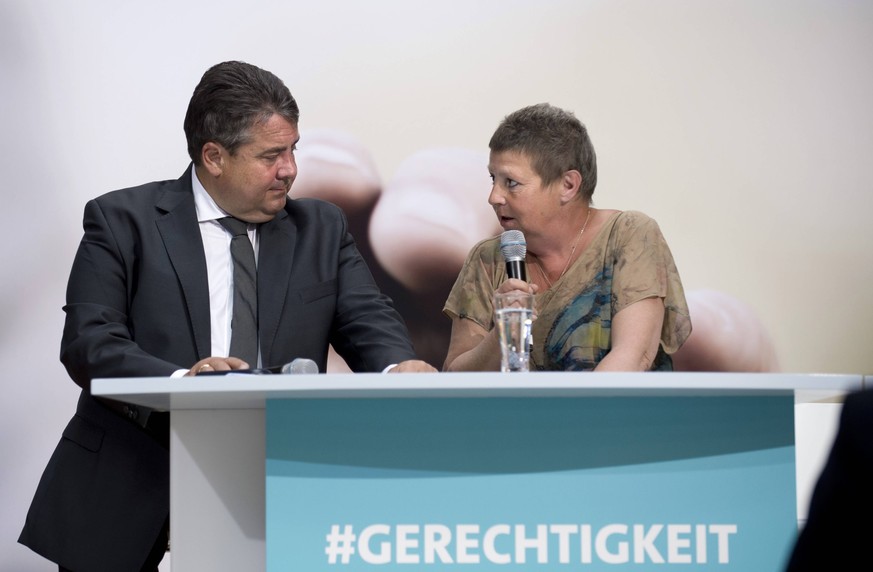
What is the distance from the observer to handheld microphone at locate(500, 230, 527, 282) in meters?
2.22

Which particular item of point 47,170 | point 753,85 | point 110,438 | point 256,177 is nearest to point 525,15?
point 753,85

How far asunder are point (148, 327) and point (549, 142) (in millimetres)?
1069

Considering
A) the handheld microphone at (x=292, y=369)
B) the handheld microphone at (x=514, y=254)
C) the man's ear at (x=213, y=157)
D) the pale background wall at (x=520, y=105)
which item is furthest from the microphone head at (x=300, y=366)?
the pale background wall at (x=520, y=105)

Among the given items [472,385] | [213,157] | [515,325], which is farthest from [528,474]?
[213,157]

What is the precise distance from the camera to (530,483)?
174 centimetres

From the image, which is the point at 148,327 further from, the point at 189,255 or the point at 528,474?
the point at 528,474

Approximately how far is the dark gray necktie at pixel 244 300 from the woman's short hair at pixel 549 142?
2.21ft

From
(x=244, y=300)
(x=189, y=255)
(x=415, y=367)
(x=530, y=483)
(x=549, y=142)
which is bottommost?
(x=530, y=483)

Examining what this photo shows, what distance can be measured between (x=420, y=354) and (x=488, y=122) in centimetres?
80

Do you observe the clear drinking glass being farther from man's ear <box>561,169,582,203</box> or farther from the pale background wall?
the pale background wall

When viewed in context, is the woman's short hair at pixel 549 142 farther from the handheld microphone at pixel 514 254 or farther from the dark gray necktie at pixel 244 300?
the dark gray necktie at pixel 244 300

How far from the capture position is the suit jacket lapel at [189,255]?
2.60 meters

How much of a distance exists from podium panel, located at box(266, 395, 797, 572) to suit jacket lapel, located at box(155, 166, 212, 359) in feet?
2.87

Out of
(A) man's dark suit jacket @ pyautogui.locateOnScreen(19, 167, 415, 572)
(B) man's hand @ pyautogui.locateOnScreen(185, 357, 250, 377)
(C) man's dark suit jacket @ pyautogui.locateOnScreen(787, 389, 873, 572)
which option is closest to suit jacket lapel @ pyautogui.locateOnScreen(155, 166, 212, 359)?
(A) man's dark suit jacket @ pyautogui.locateOnScreen(19, 167, 415, 572)
